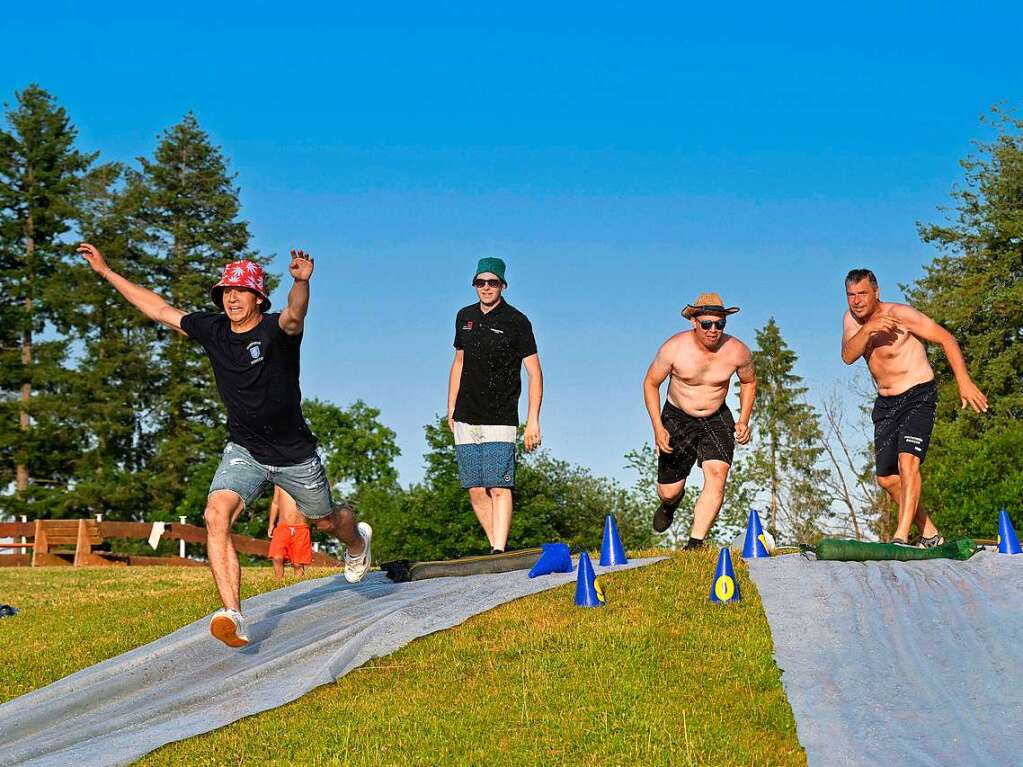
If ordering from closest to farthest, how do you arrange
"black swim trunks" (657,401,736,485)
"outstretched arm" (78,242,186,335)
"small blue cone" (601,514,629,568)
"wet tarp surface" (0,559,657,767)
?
"wet tarp surface" (0,559,657,767) → "outstretched arm" (78,242,186,335) → "small blue cone" (601,514,629,568) → "black swim trunks" (657,401,736,485)

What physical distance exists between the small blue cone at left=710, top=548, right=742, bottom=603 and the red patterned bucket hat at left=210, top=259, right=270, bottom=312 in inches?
146

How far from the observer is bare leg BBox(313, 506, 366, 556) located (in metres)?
9.11

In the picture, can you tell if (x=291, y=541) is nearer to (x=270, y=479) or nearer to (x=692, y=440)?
(x=692, y=440)

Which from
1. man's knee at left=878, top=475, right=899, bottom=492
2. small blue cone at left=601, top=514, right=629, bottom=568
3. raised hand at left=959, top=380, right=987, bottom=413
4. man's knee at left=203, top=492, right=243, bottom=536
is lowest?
small blue cone at left=601, top=514, right=629, bottom=568

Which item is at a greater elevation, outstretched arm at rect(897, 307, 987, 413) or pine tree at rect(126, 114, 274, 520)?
pine tree at rect(126, 114, 274, 520)

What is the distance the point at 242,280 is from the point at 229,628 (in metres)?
2.32

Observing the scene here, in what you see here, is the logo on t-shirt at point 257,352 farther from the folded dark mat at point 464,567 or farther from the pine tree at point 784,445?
the pine tree at point 784,445

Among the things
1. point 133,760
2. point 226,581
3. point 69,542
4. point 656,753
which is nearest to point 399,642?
point 226,581

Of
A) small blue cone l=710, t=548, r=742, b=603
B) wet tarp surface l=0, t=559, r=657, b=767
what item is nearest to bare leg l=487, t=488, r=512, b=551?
wet tarp surface l=0, t=559, r=657, b=767

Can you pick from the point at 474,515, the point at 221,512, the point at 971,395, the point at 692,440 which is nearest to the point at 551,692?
the point at 221,512

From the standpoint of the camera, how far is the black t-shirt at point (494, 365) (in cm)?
1115

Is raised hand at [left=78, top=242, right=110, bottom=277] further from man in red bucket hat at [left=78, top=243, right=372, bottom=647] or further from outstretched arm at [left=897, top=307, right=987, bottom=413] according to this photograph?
outstretched arm at [left=897, top=307, right=987, bottom=413]

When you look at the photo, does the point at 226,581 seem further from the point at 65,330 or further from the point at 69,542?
the point at 65,330

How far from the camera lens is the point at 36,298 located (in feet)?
161
